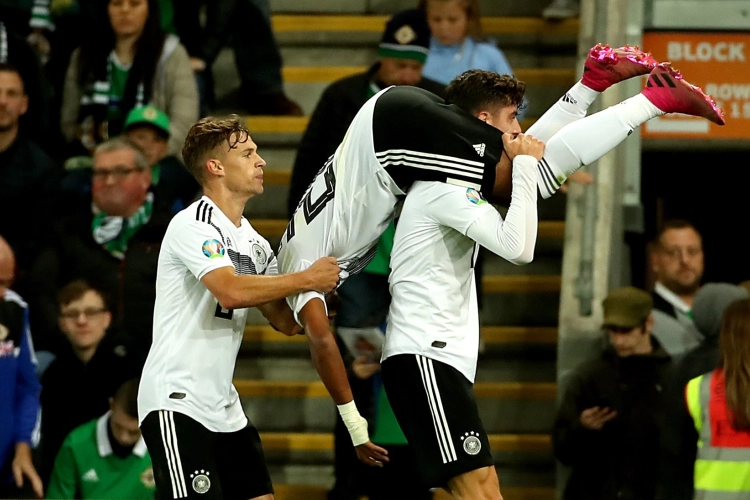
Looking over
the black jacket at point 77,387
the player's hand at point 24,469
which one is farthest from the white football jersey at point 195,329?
the black jacket at point 77,387

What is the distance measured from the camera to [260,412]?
25.3 feet

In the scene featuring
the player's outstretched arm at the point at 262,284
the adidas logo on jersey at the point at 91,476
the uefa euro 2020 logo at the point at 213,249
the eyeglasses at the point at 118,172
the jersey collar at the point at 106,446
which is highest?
the eyeglasses at the point at 118,172

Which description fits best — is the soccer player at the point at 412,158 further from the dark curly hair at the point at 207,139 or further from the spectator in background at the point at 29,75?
the spectator in background at the point at 29,75

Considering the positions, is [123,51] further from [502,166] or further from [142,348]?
[502,166]

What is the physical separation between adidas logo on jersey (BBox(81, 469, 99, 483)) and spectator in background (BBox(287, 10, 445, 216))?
5.40ft

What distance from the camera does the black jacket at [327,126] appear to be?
7.23 metres

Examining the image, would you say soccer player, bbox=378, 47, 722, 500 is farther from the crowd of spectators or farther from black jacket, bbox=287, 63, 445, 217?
black jacket, bbox=287, 63, 445, 217

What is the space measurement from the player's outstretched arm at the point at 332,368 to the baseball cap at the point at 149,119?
3.10 metres

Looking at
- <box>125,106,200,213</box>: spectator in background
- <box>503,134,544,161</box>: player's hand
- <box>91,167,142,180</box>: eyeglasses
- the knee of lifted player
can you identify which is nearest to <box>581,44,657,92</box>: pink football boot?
<box>503,134,544,161</box>: player's hand

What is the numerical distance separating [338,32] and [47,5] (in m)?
1.79

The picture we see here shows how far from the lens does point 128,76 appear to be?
812 cm

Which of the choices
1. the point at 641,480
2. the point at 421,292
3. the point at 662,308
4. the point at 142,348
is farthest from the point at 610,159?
the point at 421,292

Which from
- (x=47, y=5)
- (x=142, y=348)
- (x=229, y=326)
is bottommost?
(x=142, y=348)

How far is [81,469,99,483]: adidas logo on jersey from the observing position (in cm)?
652
